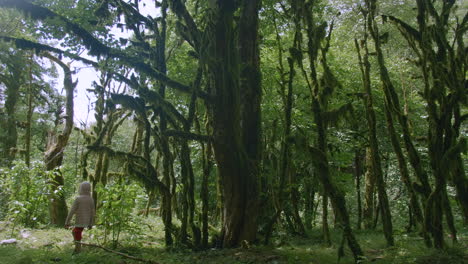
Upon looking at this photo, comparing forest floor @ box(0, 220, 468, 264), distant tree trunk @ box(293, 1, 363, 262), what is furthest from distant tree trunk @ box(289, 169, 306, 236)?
distant tree trunk @ box(293, 1, 363, 262)

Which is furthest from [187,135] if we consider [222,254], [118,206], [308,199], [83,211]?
[308,199]

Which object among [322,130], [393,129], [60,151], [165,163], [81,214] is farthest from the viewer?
[60,151]

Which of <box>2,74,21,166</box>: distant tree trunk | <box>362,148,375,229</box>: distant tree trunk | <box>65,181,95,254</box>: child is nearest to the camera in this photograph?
<box>65,181,95,254</box>: child

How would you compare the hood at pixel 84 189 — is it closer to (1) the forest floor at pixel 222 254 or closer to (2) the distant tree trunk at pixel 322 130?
(1) the forest floor at pixel 222 254

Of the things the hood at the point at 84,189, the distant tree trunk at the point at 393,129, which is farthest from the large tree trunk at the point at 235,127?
the hood at the point at 84,189

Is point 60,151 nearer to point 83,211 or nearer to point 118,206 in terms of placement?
point 83,211

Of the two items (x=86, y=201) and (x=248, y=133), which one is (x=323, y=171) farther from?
(x=86, y=201)

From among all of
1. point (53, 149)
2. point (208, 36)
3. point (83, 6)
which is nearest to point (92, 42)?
point (83, 6)

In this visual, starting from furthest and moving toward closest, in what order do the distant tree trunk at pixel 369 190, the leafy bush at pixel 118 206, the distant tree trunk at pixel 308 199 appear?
the distant tree trunk at pixel 369 190 < the distant tree trunk at pixel 308 199 < the leafy bush at pixel 118 206

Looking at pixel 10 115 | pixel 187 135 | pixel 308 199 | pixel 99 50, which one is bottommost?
pixel 308 199

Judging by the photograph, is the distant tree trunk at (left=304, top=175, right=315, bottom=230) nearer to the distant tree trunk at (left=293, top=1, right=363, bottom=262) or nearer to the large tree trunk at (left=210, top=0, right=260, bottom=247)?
the large tree trunk at (left=210, top=0, right=260, bottom=247)

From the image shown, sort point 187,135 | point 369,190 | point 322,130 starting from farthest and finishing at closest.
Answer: point 369,190 → point 187,135 → point 322,130

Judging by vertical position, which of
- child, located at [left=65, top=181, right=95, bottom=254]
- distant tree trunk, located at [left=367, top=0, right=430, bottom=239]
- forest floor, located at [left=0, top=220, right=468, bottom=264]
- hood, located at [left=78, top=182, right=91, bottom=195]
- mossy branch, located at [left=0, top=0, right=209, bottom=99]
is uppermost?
mossy branch, located at [left=0, top=0, right=209, bottom=99]

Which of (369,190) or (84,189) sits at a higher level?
(369,190)
